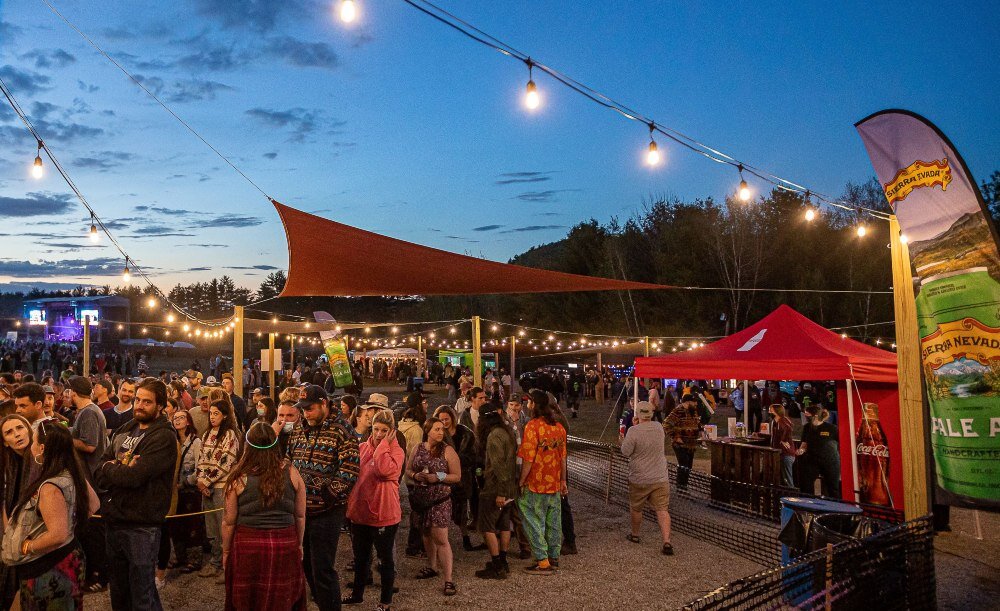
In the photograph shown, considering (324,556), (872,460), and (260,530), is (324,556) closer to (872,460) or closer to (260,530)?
(260,530)

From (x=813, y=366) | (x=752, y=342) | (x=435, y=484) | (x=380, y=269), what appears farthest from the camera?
(x=752, y=342)

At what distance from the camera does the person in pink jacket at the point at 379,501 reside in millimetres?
4797

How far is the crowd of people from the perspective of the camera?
11.3 ft

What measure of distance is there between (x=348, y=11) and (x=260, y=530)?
3258 mm

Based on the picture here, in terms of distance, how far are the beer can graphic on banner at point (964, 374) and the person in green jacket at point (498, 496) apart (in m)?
3.12

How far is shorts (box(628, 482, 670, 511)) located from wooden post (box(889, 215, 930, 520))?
211 centimetres

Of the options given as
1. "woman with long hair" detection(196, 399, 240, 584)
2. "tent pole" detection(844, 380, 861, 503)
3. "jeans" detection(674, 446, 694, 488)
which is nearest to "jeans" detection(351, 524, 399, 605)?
"woman with long hair" detection(196, 399, 240, 584)

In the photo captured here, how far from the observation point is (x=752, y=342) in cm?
868

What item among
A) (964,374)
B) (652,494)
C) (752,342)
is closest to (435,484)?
(652,494)

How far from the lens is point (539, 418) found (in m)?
6.05

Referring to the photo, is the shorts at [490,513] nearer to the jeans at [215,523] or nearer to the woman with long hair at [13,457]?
the jeans at [215,523]

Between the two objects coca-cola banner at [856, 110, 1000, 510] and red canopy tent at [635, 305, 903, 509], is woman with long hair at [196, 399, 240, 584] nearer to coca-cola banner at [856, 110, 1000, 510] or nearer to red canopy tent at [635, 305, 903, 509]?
coca-cola banner at [856, 110, 1000, 510]

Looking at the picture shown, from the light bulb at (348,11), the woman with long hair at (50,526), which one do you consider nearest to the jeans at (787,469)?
the light bulb at (348,11)

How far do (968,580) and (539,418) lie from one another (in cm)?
388
